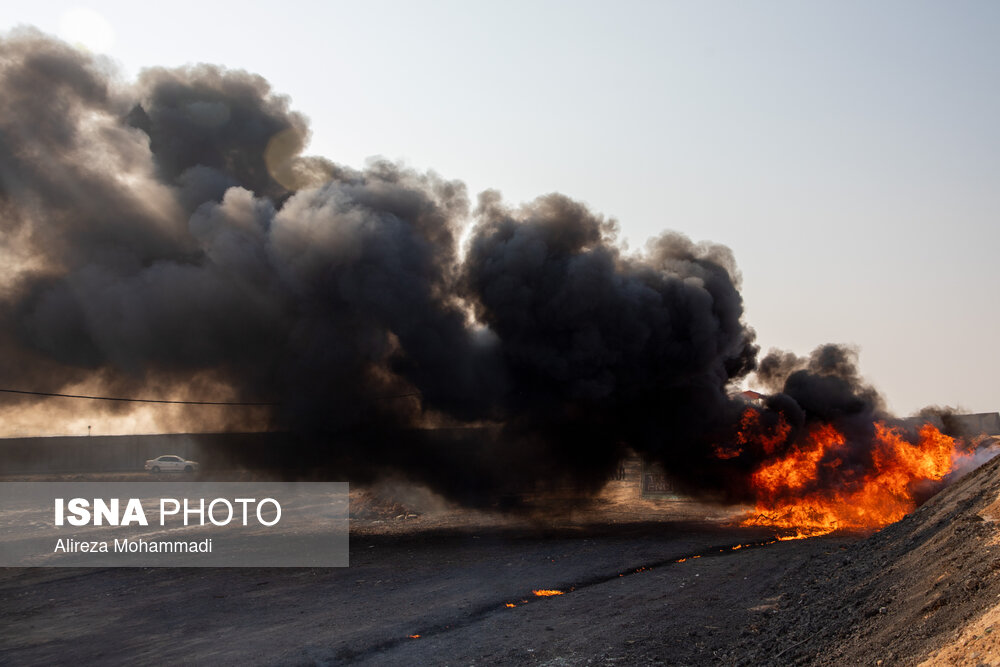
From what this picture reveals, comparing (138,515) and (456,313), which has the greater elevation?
(456,313)

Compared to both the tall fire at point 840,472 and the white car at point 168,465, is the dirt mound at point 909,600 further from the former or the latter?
the white car at point 168,465

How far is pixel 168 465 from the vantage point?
4453 centimetres

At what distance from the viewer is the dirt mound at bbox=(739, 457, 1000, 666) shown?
8469 mm

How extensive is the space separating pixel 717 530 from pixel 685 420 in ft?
16.2

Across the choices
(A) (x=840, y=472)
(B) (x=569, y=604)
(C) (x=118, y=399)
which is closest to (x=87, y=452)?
A: (C) (x=118, y=399)

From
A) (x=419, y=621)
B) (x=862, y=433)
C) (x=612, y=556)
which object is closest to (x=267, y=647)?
(x=419, y=621)

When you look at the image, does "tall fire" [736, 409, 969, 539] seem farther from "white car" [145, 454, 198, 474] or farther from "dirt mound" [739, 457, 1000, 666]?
"white car" [145, 454, 198, 474]

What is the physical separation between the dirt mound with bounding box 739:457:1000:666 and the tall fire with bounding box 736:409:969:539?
35.1 feet

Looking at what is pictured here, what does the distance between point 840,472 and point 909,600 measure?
18.0m

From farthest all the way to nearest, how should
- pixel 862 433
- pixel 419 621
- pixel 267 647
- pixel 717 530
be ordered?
1. pixel 862 433
2. pixel 717 530
3. pixel 419 621
4. pixel 267 647

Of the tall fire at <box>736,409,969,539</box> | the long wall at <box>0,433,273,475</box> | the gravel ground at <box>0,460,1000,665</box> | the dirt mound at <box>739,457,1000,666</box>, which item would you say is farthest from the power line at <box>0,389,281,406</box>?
the dirt mound at <box>739,457,1000,666</box>

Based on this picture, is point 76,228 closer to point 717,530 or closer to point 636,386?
point 636,386

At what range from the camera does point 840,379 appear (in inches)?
1171

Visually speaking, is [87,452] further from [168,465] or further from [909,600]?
[909,600]
